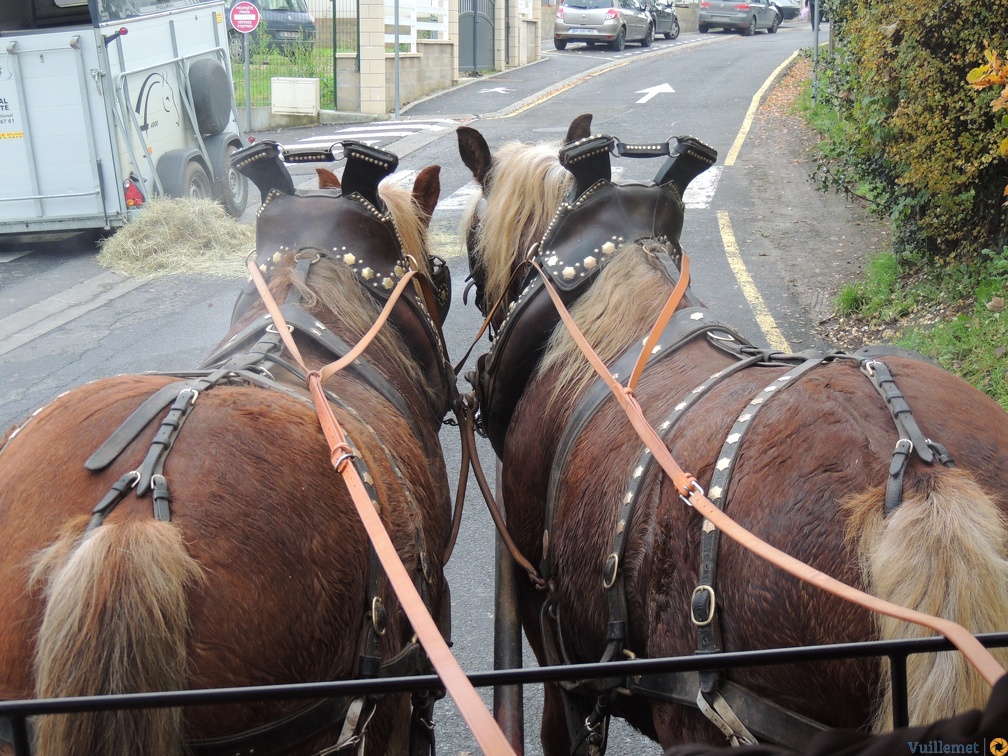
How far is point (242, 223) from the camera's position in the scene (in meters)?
10.7

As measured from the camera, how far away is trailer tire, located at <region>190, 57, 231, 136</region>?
10.7 m

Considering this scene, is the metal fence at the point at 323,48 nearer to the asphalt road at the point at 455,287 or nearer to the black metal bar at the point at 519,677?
the asphalt road at the point at 455,287

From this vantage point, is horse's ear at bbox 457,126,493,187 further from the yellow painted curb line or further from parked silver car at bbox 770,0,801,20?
parked silver car at bbox 770,0,801,20

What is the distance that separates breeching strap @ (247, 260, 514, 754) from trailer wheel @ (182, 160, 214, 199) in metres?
8.59

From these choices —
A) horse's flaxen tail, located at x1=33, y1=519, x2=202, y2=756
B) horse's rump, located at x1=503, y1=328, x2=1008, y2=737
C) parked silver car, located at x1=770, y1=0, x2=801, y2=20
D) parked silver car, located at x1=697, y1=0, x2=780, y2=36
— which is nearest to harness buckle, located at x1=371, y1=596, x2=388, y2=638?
horse's flaxen tail, located at x1=33, y1=519, x2=202, y2=756

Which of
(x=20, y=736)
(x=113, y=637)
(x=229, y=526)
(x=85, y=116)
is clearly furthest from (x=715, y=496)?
(x=85, y=116)

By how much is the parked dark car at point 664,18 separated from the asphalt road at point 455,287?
433 inches

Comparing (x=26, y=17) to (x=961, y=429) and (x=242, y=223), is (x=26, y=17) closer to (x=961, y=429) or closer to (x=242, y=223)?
(x=242, y=223)

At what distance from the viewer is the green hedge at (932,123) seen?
225 inches

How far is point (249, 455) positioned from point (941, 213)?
613 centimetres

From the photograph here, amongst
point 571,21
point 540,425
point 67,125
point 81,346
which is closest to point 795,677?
point 540,425

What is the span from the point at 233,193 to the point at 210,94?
3.86ft

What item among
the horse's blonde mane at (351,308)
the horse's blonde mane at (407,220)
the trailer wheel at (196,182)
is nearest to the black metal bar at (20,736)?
the horse's blonde mane at (351,308)

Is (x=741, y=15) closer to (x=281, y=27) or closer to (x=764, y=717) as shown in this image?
(x=281, y=27)
